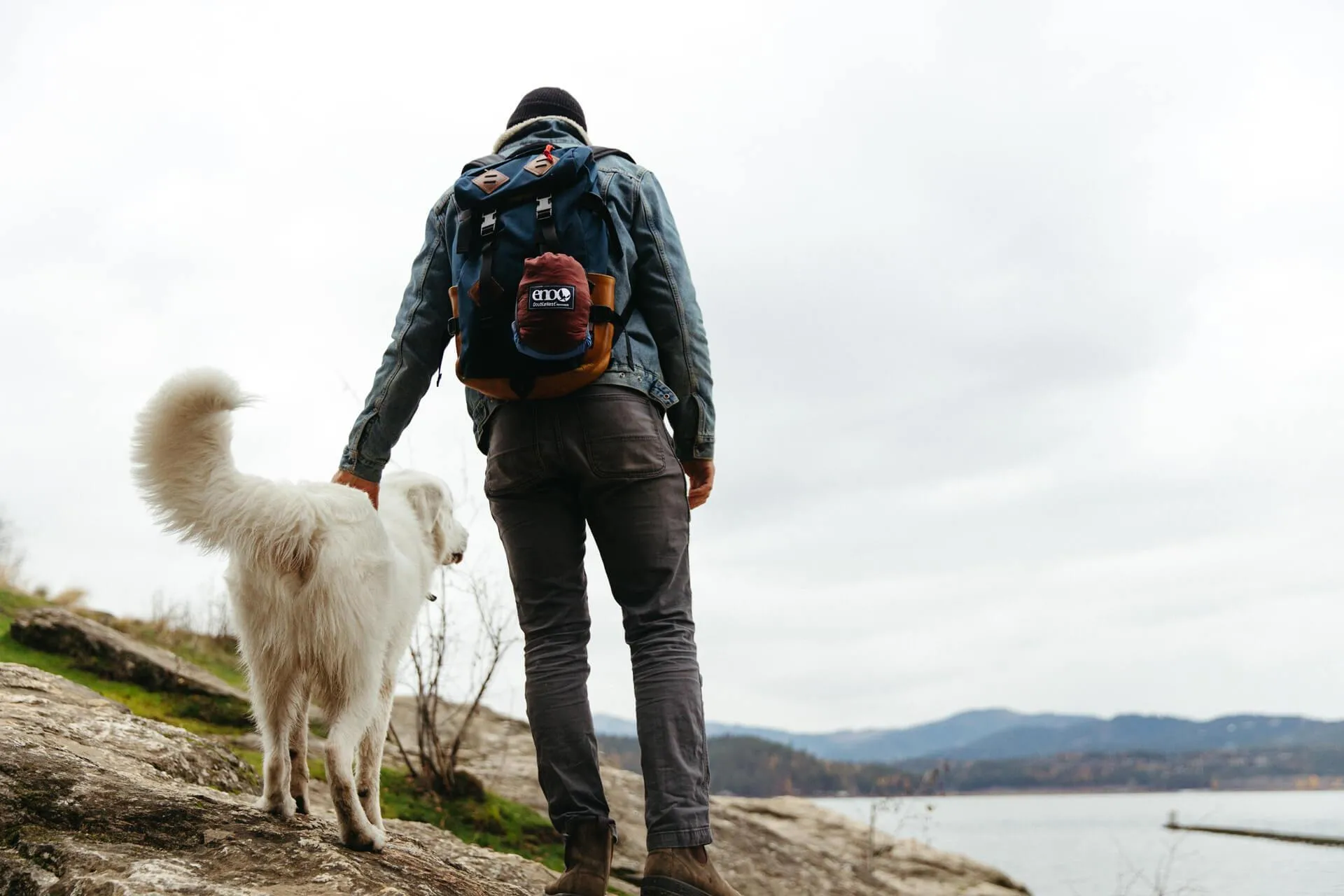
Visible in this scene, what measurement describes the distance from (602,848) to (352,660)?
95 cm

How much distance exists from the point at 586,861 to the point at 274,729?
1184 millimetres

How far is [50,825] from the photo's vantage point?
248cm

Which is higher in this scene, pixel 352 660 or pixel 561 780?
pixel 352 660

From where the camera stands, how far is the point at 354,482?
3137 millimetres

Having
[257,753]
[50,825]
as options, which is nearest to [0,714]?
[50,825]

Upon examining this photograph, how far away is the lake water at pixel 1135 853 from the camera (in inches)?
301

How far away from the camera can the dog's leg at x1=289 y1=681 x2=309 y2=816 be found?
333cm

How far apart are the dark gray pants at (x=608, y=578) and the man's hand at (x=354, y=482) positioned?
1.58 feet

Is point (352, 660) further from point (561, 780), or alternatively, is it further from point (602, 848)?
point (602, 848)

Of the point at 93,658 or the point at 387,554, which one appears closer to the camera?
the point at 387,554

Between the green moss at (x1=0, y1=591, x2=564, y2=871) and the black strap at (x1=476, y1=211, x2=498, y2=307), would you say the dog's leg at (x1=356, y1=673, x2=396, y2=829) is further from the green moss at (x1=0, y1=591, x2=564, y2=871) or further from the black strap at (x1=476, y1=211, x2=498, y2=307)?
the green moss at (x1=0, y1=591, x2=564, y2=871)

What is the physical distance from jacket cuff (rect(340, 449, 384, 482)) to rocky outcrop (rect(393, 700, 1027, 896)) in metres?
3.72

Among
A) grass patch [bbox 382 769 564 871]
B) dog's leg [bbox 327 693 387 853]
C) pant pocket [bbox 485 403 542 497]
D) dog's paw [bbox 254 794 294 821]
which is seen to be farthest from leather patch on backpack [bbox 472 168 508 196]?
grass patch [bbox 382 769 564 871]

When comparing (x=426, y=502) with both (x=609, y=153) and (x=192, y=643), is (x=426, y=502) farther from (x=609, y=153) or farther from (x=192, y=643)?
(x=192, y=643)
